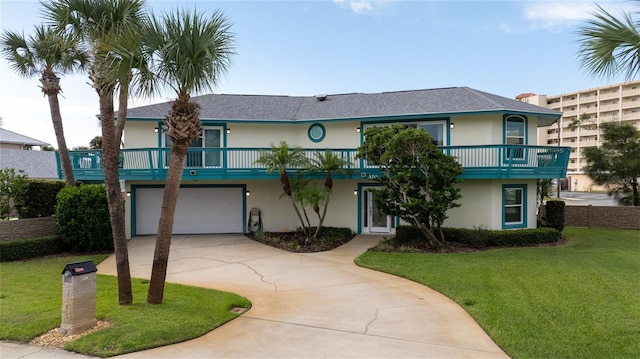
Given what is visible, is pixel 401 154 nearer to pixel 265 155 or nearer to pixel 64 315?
pixel 265 155

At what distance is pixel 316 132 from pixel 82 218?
32.2 feet

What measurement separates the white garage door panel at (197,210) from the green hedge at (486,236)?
24.6 ft

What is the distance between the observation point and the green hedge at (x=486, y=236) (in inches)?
543

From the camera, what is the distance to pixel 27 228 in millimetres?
13039

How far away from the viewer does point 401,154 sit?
13125 millimetres

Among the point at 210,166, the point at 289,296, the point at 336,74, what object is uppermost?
the point at 336,74

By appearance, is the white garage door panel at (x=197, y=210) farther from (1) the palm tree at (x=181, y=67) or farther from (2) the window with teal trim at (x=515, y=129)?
(2) the window with teal trim at (x=515, y=129)

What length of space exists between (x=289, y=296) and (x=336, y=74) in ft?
56.7

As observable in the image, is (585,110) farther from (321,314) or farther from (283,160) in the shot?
(321,314)

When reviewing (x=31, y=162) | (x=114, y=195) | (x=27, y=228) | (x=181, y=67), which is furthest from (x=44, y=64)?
(x=31, y=162)

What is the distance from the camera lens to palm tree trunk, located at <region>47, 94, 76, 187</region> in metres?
14.3

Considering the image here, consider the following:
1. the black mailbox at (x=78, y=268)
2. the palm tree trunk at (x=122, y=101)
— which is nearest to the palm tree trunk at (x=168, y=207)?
the black mailbox at (x=78, y=268)

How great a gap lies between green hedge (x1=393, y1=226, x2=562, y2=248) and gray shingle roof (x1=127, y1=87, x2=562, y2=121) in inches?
185

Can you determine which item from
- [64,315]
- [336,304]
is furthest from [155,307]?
[336,304]
